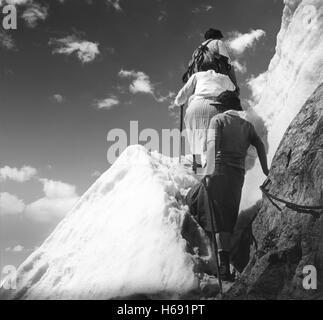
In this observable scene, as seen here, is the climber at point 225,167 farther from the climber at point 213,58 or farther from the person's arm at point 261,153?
the climber at point 213,58

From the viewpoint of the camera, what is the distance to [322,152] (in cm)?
600

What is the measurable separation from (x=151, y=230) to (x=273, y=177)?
1.88 meters

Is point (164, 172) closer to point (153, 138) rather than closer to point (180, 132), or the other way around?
point (153, 138)

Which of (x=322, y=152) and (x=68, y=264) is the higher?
(x=322, y=152)

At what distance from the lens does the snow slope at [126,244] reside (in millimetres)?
6449

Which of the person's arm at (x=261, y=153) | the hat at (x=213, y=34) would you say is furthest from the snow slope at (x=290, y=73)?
the hat at (x=213, y=34)

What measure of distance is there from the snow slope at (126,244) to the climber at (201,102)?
0.67 m

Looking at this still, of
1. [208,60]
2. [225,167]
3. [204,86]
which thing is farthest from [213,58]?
[225,167]

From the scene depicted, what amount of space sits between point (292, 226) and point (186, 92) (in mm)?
3209

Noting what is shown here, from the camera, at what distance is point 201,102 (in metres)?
7.63

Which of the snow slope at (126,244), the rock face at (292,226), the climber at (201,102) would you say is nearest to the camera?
the rock face at (292,226)
